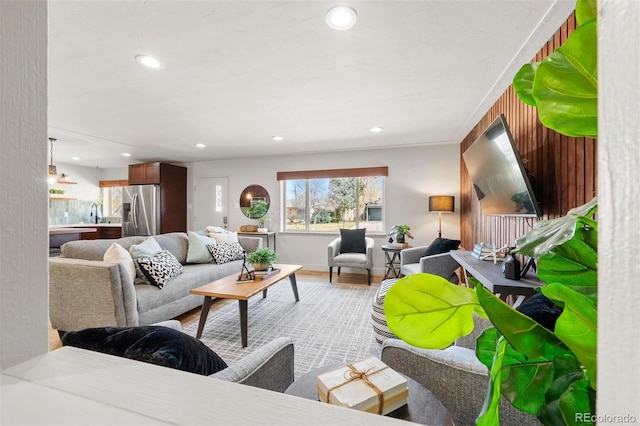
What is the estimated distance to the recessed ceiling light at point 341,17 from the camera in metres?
1.51

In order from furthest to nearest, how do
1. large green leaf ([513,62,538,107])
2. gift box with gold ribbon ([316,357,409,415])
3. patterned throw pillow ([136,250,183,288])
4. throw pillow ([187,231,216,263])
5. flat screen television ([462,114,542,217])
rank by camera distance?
throw pillow ([187,231,216,263]), patterned throw pillow ([136,250,183,288]), flat screen television ([462,114,542,217]), gift box with gold ribbon ([316,357,409,415]), large green leaf ([513,62,538,107])

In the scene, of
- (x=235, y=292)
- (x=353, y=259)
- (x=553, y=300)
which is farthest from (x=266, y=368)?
(x=353, y=259)

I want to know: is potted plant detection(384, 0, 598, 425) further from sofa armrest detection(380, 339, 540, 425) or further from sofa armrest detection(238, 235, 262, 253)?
sofa armrest detection(238, 235, 262, 253)

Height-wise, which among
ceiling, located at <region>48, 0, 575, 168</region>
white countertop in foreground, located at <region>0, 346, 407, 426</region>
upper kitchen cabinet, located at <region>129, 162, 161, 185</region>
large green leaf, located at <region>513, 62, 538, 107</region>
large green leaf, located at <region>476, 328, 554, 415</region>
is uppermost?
ceiling, located at <region>48, 0, 575, 168</region>

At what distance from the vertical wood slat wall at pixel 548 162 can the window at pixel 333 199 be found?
2121 mm

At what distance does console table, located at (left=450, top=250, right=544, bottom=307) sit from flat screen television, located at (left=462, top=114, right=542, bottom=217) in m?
0.44

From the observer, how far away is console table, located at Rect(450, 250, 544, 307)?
1.59 m

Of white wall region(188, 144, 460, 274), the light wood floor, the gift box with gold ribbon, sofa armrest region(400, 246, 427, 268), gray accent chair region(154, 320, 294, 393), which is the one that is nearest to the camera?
the gift box with gold ribbon

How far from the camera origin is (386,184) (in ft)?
15.9

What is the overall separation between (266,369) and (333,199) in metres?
4.29

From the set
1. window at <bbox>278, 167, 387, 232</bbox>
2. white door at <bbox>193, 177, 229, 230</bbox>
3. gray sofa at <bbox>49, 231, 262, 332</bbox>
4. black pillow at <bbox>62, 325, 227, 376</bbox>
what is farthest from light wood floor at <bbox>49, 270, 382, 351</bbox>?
white door at <bbox>193, 177, 229, 230</bbox>

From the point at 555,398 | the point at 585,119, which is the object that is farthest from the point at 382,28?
the point at 555,398

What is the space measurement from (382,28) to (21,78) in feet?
5.86
